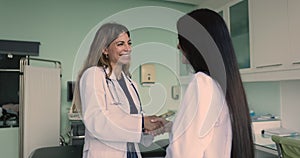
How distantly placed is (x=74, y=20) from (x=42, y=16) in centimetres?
35

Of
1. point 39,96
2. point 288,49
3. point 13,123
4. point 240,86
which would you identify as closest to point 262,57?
point 288,49

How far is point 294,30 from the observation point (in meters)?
1.69

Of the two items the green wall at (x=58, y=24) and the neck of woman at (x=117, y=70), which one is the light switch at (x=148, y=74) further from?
the neck of woman at (x=117, y=70)

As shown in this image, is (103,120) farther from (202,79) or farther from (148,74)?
(148,74)

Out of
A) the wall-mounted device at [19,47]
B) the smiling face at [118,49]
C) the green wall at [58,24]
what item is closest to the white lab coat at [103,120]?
the smiling face at [118,49]

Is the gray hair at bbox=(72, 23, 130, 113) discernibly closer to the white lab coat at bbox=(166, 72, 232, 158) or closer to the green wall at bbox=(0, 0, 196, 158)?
the white lab coat at bbox=(166, 72, 232, 158)

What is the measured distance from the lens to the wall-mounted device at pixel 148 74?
3.01 m

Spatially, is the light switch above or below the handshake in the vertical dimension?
above

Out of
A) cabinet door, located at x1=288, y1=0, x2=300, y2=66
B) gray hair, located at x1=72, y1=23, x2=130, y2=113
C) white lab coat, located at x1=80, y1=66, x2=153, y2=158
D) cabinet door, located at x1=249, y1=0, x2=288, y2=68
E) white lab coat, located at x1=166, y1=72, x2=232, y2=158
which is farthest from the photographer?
cabinet door, located at x1=249, y1=0, x2=288, y2=68

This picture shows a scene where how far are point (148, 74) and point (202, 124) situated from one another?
2422 mm

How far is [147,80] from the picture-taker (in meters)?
3.11

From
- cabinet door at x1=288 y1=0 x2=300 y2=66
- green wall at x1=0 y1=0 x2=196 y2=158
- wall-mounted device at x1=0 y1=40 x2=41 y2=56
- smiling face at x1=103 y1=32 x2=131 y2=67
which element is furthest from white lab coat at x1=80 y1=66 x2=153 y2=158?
wall-mounted device at x1=0 y1=40 x2=41 y2=56

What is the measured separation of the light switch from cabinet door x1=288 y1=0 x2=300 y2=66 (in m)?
1.62

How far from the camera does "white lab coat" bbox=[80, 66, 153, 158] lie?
94cm
